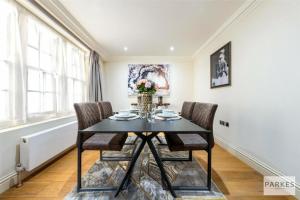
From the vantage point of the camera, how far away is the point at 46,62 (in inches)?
106

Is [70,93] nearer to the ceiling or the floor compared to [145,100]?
nearer to the ceiling

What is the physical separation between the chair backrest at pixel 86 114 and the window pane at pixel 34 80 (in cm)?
87

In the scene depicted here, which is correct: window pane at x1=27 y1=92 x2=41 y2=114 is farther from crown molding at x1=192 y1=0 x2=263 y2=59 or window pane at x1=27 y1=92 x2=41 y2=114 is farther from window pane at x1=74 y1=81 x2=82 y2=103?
crown molding at x1=192 y1=0 x2=263 y2=59

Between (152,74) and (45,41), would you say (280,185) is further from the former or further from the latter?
(152,74)

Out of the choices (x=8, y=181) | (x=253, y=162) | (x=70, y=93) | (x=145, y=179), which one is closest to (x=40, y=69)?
(x=70, y=93)

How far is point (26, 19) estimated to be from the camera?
7.11 feet

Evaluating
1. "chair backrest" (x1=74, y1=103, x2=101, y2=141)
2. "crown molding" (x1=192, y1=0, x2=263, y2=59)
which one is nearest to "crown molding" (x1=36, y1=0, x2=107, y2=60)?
"chair backrest" (x1=74, y1=103, x2=101, y2=141)

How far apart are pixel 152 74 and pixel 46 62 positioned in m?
3.27

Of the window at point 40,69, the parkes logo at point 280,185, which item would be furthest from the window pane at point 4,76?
the parkes logo at point 280,185

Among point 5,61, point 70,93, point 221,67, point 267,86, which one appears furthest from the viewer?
point 70,93

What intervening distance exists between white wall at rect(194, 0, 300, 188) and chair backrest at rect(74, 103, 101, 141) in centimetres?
217

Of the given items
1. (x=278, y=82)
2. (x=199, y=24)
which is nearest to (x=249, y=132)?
(x=278, y=82)

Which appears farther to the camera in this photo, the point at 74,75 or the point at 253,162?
the point at 74,75

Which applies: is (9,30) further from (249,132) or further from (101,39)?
(249,132)
